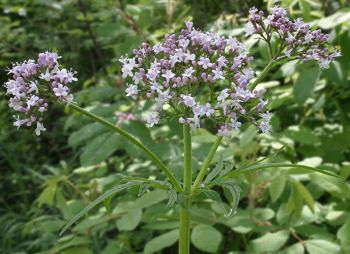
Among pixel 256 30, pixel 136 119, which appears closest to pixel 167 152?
pixel 136 119

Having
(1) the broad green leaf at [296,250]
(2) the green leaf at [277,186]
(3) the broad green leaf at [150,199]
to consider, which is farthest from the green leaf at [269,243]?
(3) the broad green leaf at [150,199]

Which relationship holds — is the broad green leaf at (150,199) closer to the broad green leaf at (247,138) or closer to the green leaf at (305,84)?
the broad green leaf at (247,138)

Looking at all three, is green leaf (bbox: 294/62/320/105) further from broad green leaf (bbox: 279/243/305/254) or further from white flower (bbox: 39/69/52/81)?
white flower (bbox: 39/69/52/81)

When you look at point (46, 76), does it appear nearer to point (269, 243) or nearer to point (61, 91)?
point (61, 91)

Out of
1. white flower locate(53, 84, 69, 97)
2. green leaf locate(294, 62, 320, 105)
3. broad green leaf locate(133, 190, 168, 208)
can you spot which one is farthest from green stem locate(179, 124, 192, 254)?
green leaf locate(294, 62, 320, 105)

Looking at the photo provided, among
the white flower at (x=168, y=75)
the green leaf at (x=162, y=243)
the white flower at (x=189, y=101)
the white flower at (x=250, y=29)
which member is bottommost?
the green leaf at (x=162, y=243)
